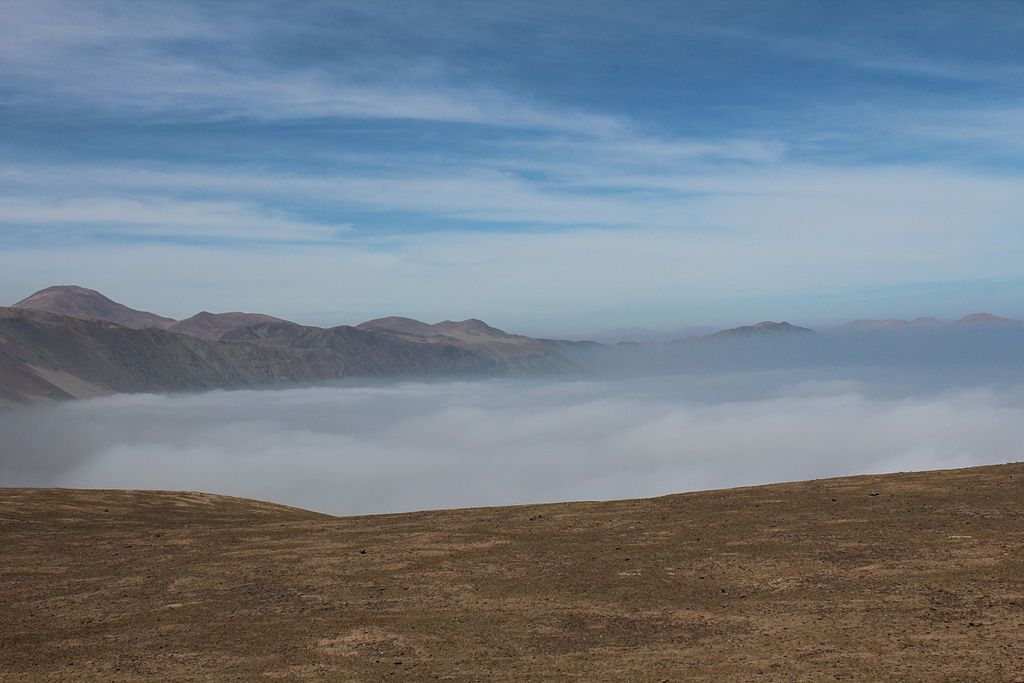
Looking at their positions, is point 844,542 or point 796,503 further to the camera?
point 796,503

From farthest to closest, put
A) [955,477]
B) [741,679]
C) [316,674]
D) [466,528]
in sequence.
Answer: [955,477] → [466,528] → [316,674] → [741,679]

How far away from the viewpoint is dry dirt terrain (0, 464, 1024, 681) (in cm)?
1950

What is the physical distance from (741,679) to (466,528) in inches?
844

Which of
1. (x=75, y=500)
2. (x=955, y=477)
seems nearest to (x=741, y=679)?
(x=955, y=477)

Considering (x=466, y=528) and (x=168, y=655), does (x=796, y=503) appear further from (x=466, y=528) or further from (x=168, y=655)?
(x=168, y=655)

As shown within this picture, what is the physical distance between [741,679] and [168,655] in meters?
14.2

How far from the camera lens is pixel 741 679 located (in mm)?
17594

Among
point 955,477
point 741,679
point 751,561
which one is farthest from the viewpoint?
point 955,477

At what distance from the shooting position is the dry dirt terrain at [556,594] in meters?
19.5

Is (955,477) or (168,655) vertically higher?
(955,477)

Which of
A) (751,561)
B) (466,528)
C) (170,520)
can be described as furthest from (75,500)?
(751,561)

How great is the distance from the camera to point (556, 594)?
25938 millimetres

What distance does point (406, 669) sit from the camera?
64.1 feet

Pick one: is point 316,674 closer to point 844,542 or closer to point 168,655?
point 168,655
